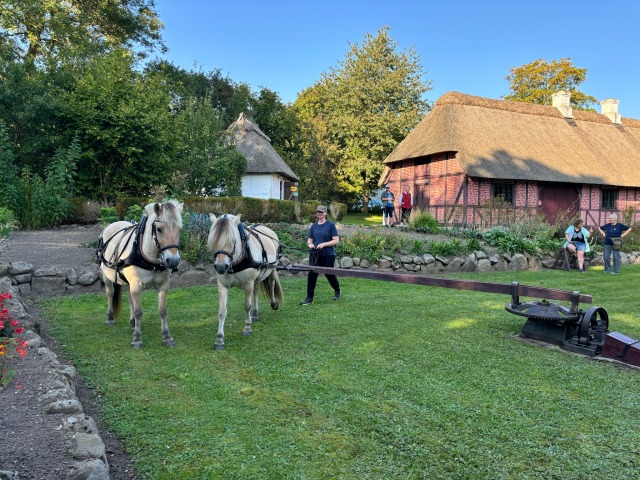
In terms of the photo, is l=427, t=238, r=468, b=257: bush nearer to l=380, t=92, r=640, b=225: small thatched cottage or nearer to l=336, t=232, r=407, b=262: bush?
l=336, t=232, r=407, b=262: bush

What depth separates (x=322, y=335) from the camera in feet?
21.0

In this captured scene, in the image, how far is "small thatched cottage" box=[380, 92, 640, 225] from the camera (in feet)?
76.8

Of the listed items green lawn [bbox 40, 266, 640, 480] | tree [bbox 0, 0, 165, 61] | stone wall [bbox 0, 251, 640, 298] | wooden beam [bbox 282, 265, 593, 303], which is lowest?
green lawn [bbox 40, 266, 640, 480]

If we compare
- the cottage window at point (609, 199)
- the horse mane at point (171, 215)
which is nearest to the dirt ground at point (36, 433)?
the horse mane at point (171, 215)

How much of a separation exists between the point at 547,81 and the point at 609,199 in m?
19.7

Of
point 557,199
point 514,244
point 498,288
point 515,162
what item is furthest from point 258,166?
point 498,288

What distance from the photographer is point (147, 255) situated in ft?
17.7

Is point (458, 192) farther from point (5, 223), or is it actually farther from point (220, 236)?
point (220, 236)

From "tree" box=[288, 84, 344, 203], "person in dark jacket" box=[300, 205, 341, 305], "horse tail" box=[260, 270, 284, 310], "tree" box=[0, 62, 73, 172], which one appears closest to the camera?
"horse tail" box=[260, 270, 284, 310]

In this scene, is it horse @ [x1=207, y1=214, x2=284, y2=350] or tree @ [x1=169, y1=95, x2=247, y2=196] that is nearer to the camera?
horse @ [x1=207, y1=214, x2=284, y2=350]

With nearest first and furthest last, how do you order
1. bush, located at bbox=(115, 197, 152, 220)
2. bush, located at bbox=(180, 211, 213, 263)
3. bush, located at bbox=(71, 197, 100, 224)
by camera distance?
bush, located at bbox=(180, 211, 213, 263) → bush, located at bbox=(115, 197, 152, 220) → bush, located at bbox=(71, 197, 100, 224)

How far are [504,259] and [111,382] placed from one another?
40.9ft

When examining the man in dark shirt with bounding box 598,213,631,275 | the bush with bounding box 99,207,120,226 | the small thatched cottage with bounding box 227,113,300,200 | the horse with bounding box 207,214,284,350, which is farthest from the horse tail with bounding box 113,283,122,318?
the small thatched cottage with bounding box 227,113,300,200

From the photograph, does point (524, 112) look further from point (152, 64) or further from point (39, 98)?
point (152, 64)
